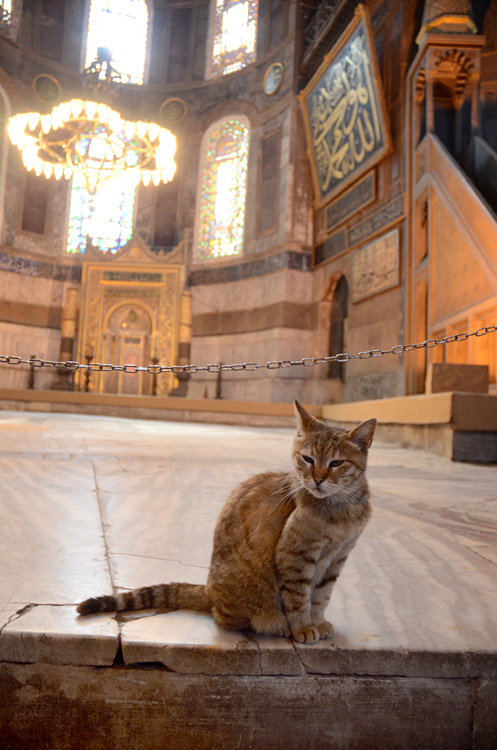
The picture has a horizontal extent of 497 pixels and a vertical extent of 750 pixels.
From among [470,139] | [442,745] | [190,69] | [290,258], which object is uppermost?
[190,69]

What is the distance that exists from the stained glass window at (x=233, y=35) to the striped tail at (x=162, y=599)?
18.2 m

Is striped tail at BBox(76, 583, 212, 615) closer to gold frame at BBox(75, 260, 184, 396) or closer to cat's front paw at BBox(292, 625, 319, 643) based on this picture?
cat's front paw at BBox(292, 625, 319, 643)

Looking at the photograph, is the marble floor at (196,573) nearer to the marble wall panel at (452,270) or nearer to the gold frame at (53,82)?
the marble wall panel at (452,270)

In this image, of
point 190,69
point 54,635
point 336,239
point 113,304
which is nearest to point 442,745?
point 54,635

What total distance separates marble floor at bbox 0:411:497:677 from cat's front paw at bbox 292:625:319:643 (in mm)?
19

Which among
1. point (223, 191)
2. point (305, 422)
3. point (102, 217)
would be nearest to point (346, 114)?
point (223, 191)

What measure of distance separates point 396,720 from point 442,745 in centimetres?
12

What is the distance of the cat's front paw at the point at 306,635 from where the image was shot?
1.28 m

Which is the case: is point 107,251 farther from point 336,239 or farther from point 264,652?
point 264,652

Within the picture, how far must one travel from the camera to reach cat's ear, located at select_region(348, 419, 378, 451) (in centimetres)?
134

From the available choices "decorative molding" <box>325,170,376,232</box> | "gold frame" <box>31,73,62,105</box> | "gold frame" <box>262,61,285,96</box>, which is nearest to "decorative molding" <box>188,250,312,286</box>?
"decorative molding" <box>325,170,376,232</box>

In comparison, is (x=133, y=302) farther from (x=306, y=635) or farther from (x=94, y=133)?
(x=306, y=635)

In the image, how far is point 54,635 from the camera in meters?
1.22

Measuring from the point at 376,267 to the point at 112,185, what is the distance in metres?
9.63
